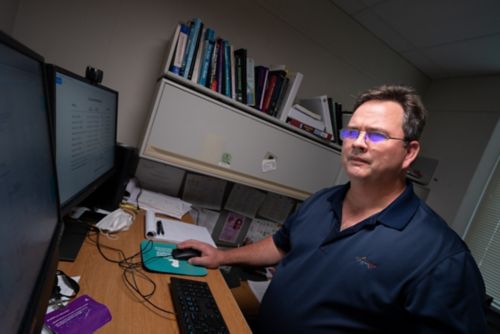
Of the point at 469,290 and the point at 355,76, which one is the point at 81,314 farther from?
the point at 355,76

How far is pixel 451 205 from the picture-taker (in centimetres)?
223

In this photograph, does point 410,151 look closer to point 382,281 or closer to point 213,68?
point 382,281

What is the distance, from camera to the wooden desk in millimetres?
670

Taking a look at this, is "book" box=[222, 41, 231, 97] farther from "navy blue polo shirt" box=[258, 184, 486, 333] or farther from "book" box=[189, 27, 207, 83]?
"navy blue polo shirt" box=[258, 184, 486, 333]

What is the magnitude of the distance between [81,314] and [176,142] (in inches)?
31.8

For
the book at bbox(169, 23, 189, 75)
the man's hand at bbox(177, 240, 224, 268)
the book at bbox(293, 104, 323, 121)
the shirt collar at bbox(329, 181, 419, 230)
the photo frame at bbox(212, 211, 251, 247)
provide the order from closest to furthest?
the shirt collar at bbox(329, 181, 419, 230) → the man's hand at bbox(177, 240, 224, 268) → the book at bbox(169, 23, 189, 75) → the book at bbox(293, 104, 323, 121) → the photo frame at bbox(212, 211, 251, 247)

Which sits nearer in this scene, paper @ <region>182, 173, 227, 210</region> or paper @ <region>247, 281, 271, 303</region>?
paper @ <region>247, 281, 271, 303</region>

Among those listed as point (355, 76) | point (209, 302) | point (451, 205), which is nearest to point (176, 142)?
point (209, 302)

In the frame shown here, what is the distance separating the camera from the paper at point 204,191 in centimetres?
166

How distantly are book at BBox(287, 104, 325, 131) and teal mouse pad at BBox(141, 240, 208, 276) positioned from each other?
0.97 meters

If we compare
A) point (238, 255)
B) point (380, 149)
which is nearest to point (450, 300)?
point (380, 149)

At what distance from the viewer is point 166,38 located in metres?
1.47

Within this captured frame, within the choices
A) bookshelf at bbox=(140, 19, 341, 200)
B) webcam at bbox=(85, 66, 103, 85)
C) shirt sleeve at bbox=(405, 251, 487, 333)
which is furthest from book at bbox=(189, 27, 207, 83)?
shirt sleeve at bbox=(405, 251, 487, 333)

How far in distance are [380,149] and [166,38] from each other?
125 cm
